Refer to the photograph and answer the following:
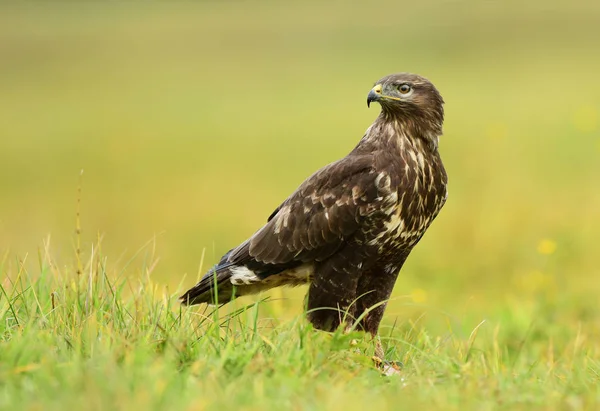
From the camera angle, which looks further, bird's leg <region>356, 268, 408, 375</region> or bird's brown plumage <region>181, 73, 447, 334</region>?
bird's leg <region>356, 268, 408, 375</region>

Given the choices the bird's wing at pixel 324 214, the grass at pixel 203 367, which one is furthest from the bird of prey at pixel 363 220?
the grass at pixel 203 367

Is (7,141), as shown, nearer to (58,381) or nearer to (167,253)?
(167,253)

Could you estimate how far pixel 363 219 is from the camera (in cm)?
554

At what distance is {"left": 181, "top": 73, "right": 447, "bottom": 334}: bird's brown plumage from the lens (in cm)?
553

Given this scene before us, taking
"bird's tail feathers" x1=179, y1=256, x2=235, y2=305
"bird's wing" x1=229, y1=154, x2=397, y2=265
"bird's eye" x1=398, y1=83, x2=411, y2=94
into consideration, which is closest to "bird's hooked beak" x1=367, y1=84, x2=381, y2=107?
"bird's eye" x1=398, y1=83, x2=411, y2=94

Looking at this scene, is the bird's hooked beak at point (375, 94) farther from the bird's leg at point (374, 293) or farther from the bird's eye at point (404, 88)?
the bird's leg at point (374, 293)

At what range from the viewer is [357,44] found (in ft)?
146

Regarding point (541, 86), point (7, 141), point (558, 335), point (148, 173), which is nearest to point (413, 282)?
point (558, 335)

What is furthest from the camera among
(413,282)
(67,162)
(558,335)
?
(67,162)

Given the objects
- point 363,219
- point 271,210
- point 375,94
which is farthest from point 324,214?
point 271,210

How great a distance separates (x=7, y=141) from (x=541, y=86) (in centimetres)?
1472

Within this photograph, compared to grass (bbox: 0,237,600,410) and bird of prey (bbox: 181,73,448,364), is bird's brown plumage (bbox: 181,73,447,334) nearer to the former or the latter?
bird of prey (bbox: 181,73,448,364)

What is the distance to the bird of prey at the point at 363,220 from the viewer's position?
553cm

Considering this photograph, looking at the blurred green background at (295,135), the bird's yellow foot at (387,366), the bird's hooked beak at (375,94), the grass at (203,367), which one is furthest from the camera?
the blurred green background at (295,135)
